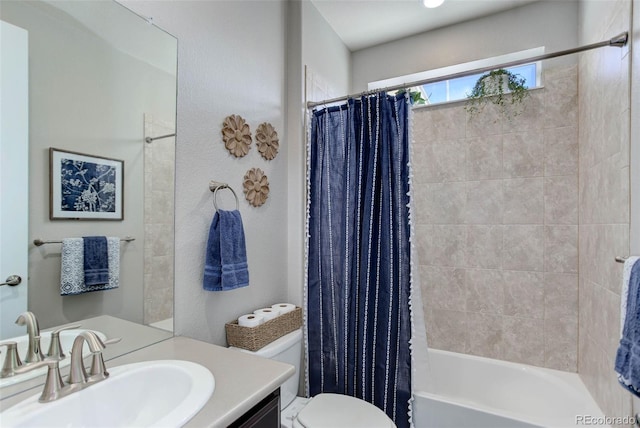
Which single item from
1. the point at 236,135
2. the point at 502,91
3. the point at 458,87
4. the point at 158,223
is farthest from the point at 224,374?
the point at 458,87

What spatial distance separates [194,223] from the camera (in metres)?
1.43

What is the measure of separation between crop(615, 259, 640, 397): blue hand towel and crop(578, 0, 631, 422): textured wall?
377mm

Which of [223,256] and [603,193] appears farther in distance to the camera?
[603,193]

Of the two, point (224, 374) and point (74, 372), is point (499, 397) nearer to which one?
point (224, 374)

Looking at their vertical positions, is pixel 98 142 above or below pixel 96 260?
above

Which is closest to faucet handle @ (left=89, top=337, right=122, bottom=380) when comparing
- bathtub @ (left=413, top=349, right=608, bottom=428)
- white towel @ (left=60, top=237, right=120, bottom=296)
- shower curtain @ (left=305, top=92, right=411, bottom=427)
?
white towel @ (left=60, top=237, right=120, bottom=296)

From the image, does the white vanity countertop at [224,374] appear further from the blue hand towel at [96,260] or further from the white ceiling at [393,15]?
the white ceiling at [393,15]

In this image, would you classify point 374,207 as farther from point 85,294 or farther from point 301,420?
point 85,294

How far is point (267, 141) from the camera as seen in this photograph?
6.12 feet

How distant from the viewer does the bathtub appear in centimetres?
156

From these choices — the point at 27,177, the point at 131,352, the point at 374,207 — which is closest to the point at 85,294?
the point at 131,352

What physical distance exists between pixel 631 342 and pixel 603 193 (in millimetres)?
891

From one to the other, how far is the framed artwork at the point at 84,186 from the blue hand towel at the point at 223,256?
0.39m

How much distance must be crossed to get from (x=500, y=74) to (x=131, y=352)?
2451mm
